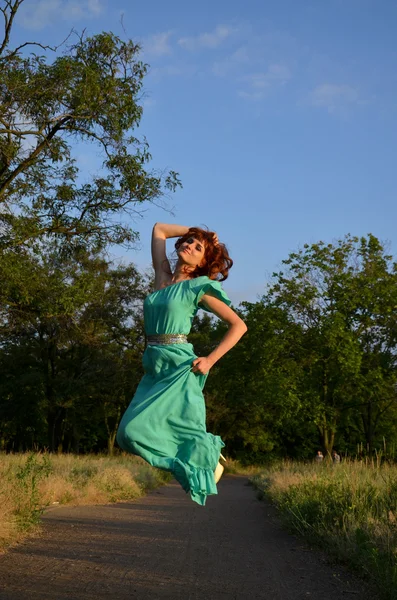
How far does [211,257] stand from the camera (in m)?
5.64

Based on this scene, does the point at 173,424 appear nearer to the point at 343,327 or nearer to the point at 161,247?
the point at 161,247

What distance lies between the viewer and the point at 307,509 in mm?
11156

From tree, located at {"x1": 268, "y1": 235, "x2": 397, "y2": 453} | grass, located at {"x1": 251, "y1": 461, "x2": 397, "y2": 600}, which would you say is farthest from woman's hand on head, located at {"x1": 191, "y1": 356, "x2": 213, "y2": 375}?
tree, located at {"x1": 268, "y1": 235, "x2": 397, "y2": 453}

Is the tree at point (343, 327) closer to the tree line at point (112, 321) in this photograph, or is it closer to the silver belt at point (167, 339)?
the tree line at point (112, 321)

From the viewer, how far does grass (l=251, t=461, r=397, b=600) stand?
6.62 m

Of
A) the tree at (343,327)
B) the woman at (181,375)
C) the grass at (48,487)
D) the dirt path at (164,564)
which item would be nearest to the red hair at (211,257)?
the woman at (181,375)

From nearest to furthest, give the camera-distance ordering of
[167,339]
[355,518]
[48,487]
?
[167,339]
[355,518]
[48,487]

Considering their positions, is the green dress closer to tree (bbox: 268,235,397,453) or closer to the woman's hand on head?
the woman's hand on head

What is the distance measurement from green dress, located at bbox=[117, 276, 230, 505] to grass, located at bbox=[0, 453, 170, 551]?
405 cm

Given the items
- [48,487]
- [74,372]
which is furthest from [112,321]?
[48,487]

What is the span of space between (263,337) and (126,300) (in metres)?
12.3

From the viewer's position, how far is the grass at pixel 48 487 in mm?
9469

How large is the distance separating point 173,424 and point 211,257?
1.34 meters

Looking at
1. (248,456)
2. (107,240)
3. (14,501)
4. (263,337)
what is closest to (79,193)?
(107,240)
